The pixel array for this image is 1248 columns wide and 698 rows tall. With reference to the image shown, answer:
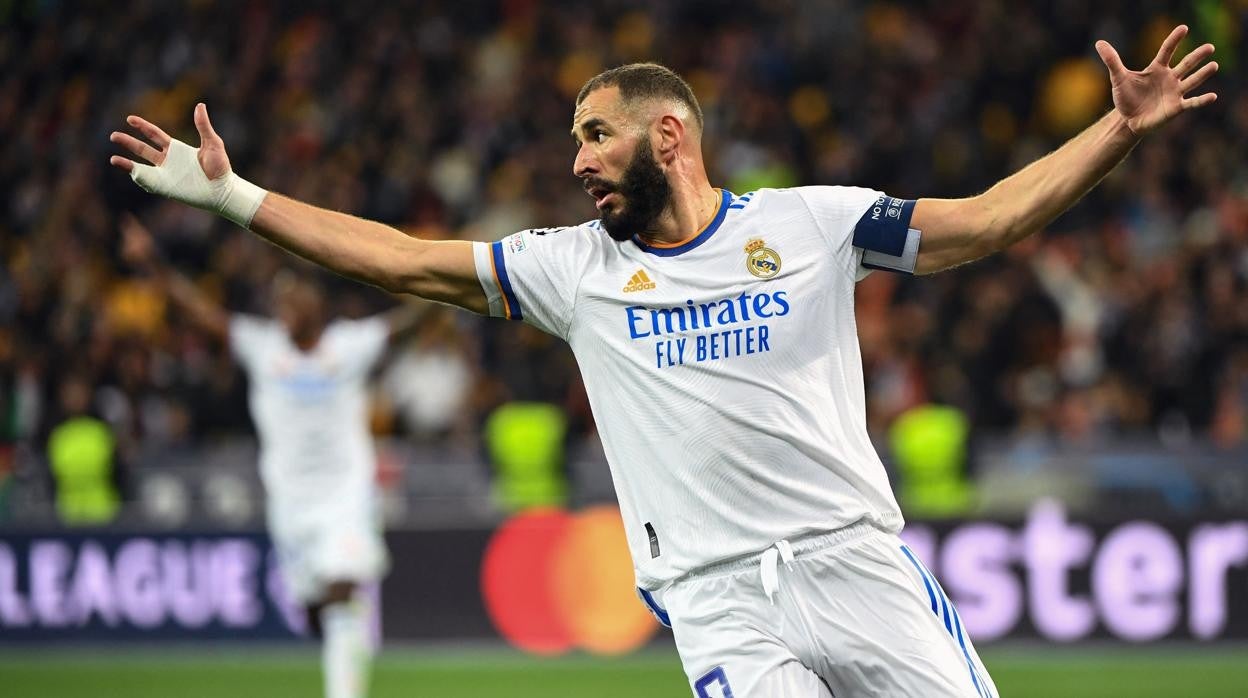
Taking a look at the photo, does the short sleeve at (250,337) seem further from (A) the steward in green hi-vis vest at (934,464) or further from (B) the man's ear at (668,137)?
(B) the man's ear at (668,137)

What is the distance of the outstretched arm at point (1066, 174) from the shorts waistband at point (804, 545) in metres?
0.72

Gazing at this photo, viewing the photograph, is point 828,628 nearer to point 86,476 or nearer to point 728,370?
point 728,370

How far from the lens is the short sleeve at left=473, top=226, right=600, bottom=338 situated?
5.27m

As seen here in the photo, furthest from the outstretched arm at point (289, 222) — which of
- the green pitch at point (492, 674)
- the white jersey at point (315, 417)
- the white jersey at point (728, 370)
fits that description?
the green pitch at point (492, 674)

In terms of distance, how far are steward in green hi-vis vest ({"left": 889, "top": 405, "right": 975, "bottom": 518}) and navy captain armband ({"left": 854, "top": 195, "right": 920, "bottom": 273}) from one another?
8.59m

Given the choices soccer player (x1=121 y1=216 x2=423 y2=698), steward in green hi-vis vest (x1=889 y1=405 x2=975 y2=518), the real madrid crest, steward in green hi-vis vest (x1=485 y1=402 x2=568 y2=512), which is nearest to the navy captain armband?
the real madrid crest

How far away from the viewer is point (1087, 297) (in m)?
15.3

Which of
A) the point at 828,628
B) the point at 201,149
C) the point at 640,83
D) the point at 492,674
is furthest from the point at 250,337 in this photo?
the point at 828,628

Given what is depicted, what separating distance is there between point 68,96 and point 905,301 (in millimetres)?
10470

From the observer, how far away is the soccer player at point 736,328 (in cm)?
490

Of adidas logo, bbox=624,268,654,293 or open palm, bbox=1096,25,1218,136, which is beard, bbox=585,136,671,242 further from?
open palm, bbox=1096,25,1218,136

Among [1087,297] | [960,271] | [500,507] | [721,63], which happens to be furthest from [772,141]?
[500,507]

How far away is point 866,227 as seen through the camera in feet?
16.8

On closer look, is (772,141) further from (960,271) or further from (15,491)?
(15,491)
